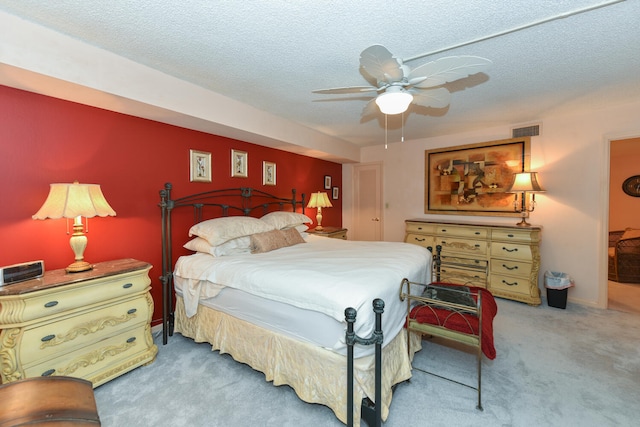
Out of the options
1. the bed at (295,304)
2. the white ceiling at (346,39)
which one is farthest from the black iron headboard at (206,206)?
the white ceiling at (346,39)

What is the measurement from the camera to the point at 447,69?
65.7 inches

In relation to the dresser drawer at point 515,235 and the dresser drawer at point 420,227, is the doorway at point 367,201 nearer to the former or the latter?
the dresser drawer at point 420,227

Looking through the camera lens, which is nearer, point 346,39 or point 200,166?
point 346,39

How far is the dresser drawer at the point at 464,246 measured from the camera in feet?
13.2

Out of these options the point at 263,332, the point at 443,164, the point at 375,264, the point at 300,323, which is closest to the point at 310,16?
the point at 375,264

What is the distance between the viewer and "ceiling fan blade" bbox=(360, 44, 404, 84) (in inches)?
58.1

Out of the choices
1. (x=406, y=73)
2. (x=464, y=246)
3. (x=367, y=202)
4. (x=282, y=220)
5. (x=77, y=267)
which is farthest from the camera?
(x=367, y=202)

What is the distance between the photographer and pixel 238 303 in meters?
2.24

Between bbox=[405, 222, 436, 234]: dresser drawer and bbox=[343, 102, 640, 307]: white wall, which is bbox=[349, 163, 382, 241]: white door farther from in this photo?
bbox=[343, 102, 640, 307]: white wall

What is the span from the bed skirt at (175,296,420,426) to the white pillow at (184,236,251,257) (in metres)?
0.58

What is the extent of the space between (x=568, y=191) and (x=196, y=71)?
4920 millimetres

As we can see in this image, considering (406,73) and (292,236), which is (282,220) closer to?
(292,236)

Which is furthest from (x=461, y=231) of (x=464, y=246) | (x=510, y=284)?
(x=510, y=284)

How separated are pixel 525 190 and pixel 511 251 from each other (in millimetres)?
883
